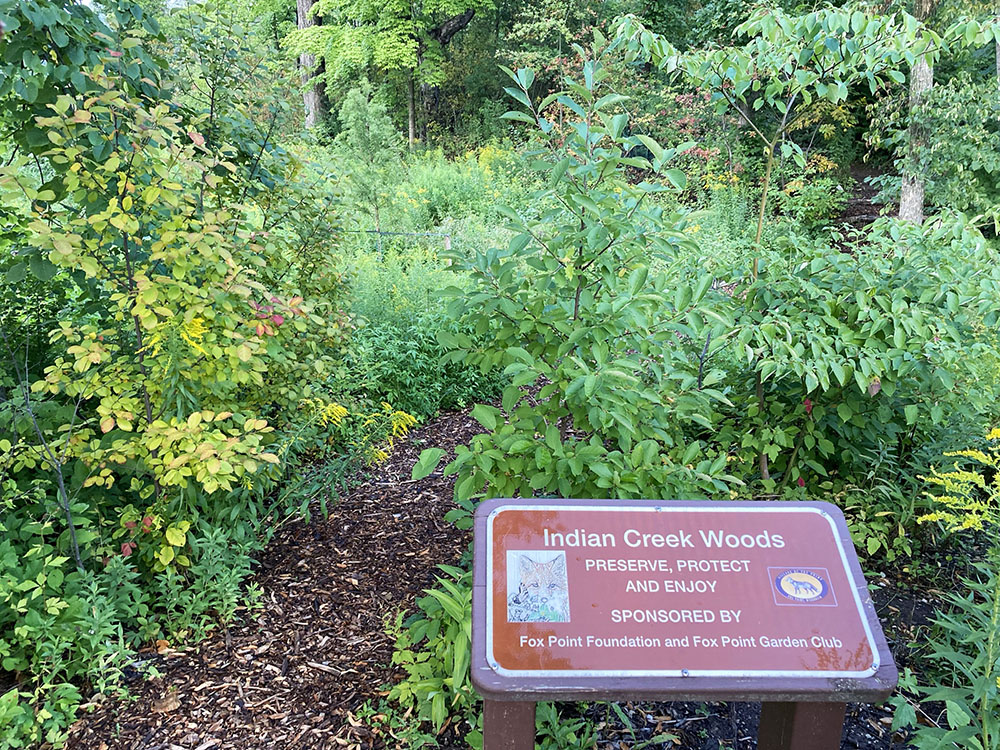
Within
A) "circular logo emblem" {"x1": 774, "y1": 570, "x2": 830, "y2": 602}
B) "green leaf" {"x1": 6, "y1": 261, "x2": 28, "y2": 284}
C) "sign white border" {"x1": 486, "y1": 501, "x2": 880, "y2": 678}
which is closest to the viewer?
"sign white border" {"x1": 486, "y1": 501, "x2": 880, "y2": 678}

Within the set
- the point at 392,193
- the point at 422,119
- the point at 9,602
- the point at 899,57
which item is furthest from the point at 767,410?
the point at 422,119

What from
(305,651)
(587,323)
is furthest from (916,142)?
(305,651)

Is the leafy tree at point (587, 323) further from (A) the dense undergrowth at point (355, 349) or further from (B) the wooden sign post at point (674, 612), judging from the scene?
(B) the wooden sign post at point (674, 612)

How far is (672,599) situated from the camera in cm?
170

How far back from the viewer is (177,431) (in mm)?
2449

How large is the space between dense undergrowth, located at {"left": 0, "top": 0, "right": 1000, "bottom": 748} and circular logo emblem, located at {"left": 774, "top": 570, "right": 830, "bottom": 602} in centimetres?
38

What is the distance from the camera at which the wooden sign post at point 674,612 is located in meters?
1.57

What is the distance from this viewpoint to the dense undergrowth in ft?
7.49

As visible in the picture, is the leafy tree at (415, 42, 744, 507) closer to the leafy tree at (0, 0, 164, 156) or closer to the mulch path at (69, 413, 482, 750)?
the mulch path at (69, 413, 482, 750)

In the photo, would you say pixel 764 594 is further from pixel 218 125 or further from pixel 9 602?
pixel 218 125

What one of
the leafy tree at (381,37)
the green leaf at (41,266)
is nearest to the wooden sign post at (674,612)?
the green leaf at (41,266)

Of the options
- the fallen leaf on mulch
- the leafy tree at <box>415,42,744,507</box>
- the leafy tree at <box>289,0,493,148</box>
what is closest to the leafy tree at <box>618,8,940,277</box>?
the leafy tree at <box>415,42,744,507</box>

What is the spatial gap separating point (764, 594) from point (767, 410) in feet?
5.87

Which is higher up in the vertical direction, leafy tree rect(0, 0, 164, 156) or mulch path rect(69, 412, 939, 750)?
leafy tree rect(0, 0, 164, 156)
